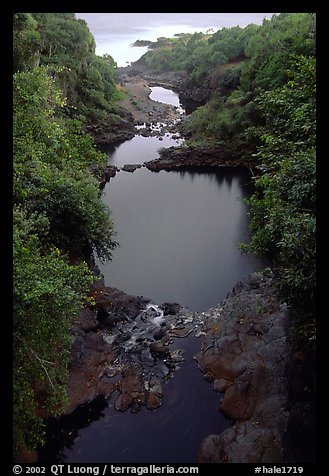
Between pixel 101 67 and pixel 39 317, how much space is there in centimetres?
5680

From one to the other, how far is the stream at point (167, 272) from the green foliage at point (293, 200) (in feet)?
22.0

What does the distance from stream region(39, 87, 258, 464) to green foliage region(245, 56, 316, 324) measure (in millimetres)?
6709

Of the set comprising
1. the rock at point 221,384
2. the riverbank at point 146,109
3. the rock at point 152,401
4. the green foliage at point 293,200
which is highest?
the riverbank at point 146,109

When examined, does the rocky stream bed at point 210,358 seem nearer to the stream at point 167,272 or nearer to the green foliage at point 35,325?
the stream at point 167,272

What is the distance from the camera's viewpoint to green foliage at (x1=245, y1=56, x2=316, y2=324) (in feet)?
32.9

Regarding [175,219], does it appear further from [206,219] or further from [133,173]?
[133,173]

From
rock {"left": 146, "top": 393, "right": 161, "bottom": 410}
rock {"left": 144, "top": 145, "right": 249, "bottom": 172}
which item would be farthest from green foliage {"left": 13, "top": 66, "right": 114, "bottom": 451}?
rock {"left": 144, "top": 145, "right": 249, "bottom": 172}

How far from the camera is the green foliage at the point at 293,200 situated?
1003 cm

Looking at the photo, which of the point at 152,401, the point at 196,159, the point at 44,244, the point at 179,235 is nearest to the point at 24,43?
the point at 179,235

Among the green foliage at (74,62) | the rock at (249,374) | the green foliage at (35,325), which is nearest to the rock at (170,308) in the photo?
the rock at (249,374)

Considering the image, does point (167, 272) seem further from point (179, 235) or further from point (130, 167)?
point (130, 167)

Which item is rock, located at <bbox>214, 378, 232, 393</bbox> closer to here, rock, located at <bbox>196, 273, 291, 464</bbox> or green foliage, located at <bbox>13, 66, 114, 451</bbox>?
rock, located at <bbox>196, 273, 291, 464</bbox>

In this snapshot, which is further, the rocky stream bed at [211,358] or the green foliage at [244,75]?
the green foliage at [244,75]

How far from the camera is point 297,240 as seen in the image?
9.74 metres
